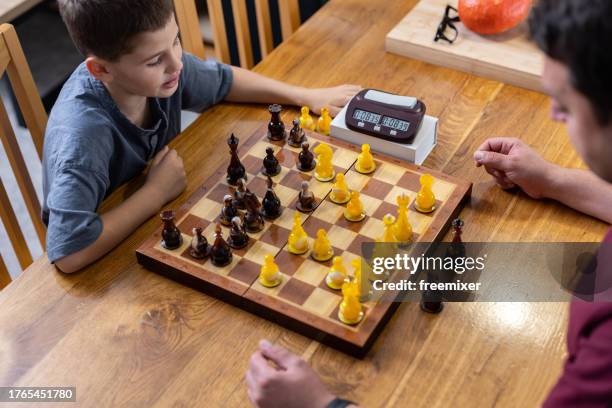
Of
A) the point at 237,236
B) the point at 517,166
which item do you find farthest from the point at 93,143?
the point at 517,166

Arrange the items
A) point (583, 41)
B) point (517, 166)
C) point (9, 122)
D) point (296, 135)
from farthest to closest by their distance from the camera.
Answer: point (9, 122) < point (296, 135) < point (517, 166) < point (583, 41)

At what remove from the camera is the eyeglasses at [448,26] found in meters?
1.95

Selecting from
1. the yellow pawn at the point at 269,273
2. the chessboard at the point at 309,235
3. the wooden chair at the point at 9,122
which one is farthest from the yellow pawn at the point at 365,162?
the wooden chair at the point at 9,122

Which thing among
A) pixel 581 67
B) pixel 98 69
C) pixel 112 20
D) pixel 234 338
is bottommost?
pixel 234 338

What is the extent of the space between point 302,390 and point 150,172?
0.66m

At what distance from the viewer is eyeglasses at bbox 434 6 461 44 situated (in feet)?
6.39

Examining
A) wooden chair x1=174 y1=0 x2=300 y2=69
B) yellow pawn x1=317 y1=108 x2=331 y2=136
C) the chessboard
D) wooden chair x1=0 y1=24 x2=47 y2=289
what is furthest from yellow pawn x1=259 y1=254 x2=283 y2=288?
wooden chair x1=174 y1=0 x2=300 y2=69

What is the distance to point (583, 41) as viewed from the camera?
84 cm

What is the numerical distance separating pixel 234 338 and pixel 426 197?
0.48 m

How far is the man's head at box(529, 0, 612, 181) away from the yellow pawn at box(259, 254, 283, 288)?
60 cm

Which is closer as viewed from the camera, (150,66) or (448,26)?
(150,66)

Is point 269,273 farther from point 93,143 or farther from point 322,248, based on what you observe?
point 93,143

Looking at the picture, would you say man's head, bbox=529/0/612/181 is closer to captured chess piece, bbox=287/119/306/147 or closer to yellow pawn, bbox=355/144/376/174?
yellow pawn, bbox=355/144/376/174

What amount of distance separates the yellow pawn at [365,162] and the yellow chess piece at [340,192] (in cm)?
8
